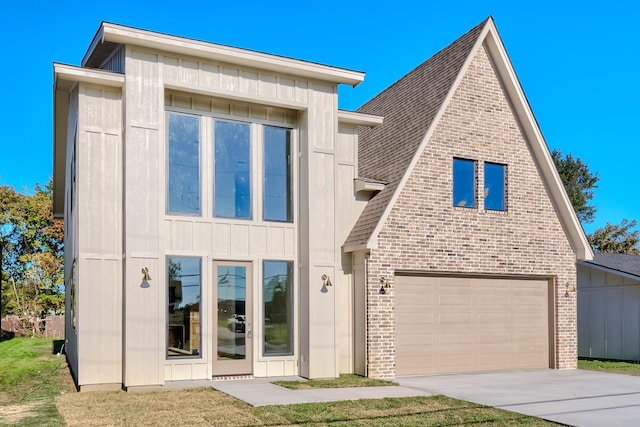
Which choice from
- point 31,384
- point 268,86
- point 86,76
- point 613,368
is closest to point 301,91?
point 268,86

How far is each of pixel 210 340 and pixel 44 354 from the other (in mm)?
8738

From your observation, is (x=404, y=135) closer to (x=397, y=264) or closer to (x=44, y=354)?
(x=397, y=264)

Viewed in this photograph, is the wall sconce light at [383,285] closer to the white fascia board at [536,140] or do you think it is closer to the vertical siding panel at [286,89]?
the vertical siding panel at [286,89]

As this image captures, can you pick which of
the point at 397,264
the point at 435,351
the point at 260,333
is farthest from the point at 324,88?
the point at 435,351

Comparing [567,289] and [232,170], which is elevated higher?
[232,170]

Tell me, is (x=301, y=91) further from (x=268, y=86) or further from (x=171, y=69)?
(x=171, y=69)

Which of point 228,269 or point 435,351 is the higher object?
point 228,269

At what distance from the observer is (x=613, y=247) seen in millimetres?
46094

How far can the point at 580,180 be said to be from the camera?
4747 cm

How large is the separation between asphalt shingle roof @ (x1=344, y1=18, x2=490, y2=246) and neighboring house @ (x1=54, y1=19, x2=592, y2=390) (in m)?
0.07

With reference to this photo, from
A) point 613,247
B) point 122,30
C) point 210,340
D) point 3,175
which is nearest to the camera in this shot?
point 122,30

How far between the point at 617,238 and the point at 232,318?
40.9 m

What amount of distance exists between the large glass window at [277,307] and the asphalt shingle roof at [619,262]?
39.4 feet

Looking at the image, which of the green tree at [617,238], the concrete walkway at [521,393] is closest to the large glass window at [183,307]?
the concrete walkway at [521,393]
